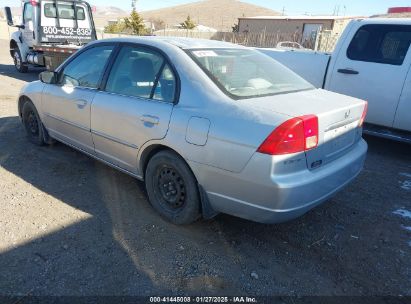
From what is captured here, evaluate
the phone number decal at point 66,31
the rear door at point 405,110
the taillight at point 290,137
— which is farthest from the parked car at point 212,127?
the phone number decal at point 66,31

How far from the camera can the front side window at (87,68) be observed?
400 centimetres

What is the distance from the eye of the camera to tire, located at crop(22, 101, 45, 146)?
5090 mm

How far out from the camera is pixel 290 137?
102 inches

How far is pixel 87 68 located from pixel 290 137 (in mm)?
2685

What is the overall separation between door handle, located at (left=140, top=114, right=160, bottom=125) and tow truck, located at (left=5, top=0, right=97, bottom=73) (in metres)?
8.96

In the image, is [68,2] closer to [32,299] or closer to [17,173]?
[17,173]

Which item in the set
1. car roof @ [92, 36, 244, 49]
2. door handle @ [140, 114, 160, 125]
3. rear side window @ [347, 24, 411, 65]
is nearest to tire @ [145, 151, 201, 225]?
door handle @ [140, 114, 160, 125]

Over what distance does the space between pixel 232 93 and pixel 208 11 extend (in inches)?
4553

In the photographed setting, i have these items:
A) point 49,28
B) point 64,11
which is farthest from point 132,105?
point 64,11

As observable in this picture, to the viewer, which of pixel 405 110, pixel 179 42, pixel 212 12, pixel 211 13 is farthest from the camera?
pixel 212 12

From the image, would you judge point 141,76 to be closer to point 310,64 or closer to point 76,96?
point 76,96

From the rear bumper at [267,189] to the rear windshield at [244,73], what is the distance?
670 mm

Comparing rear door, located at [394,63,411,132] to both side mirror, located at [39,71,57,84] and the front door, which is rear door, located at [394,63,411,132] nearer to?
the front door

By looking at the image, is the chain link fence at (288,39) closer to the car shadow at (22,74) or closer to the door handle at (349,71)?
the car shadow at (22,74)
